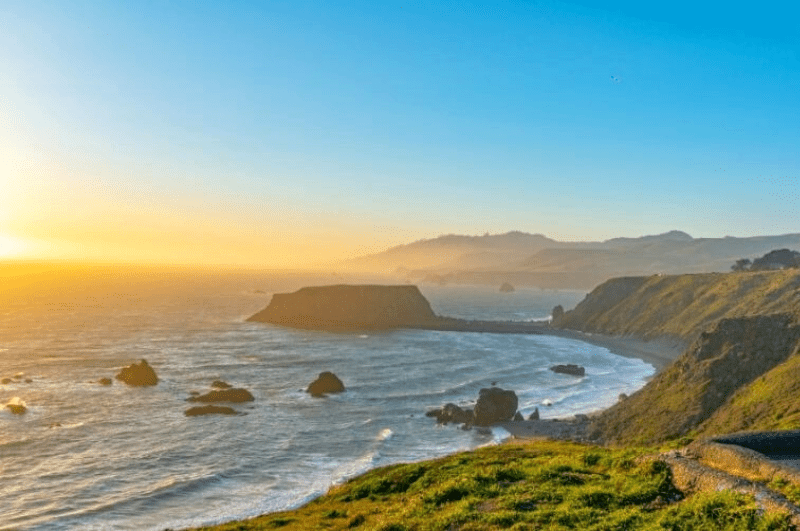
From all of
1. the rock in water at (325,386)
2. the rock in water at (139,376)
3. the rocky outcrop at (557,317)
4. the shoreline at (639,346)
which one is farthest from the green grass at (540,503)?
the rocky outcrop at (557,317)

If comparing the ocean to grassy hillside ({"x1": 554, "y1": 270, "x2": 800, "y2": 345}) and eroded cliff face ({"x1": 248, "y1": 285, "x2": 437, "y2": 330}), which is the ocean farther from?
eroded cliff face ({"x1": 248, "y1": 285, "x2": 437, "y2": 330})

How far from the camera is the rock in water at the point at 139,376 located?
8562 cm

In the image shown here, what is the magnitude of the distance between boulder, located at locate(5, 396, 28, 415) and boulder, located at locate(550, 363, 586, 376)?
83268 millimetres

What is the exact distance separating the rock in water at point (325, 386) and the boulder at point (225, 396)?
29.4ft

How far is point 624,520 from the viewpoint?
1806 cm

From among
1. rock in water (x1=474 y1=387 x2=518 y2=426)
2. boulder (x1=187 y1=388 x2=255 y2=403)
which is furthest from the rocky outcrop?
boulder (x1=187 y1=388 x2=255 y2=403)

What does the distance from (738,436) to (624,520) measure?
29.5 ft

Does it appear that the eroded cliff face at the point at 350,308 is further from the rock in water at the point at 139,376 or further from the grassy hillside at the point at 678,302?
the rock in water at the point at 139,376

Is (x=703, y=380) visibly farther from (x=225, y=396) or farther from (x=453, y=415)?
(x=225, y=396)

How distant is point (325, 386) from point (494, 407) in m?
26.2

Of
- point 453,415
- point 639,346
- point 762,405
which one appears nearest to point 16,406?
point 453,415

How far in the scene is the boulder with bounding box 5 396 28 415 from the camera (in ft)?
225

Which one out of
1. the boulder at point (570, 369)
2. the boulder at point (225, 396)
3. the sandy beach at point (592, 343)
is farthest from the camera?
the boulder at point (570, 369)

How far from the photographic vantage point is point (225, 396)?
76.9 meters
